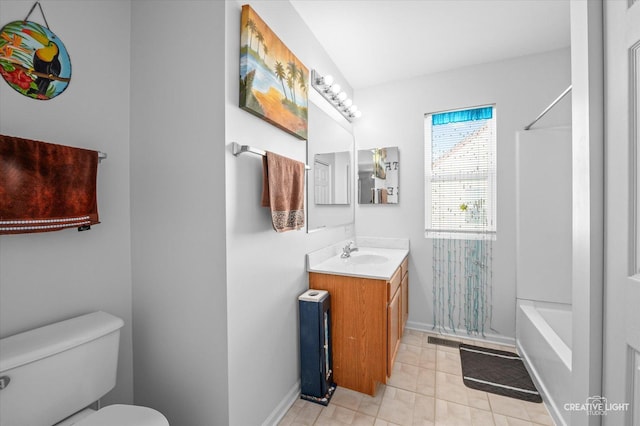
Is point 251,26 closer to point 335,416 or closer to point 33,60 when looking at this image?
point 33,60

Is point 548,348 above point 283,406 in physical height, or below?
above

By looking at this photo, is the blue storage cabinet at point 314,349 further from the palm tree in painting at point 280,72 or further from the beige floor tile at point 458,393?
the palm tree in painting at point 280,72

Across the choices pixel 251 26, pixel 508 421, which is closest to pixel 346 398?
pixel 508 421

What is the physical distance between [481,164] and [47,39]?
3.00 metres

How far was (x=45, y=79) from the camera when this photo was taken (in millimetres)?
1100

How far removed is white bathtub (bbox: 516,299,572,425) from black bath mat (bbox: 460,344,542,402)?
65 mm

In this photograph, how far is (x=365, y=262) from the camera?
7.98ft

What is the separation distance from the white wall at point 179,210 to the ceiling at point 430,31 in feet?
2.93

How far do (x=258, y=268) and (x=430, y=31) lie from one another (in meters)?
2.13

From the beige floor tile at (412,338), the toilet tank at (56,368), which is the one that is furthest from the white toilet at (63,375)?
the beige floor tile at (412,338)

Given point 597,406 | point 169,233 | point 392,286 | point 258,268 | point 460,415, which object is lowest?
point 460,415

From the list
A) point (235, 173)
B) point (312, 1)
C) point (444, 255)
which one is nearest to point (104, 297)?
point (235, 173)

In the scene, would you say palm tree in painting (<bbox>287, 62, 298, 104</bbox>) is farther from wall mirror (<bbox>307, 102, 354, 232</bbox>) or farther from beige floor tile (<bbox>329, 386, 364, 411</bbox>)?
beige floor tile (<bbox>329, 386, 364, 411</bbox>)

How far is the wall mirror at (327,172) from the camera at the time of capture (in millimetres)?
2029
